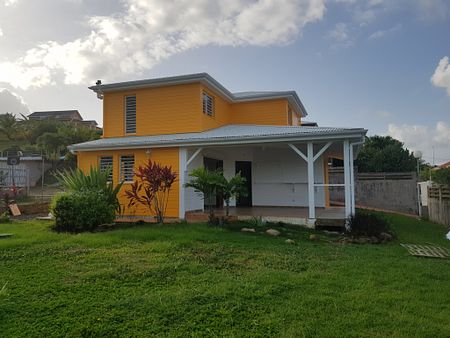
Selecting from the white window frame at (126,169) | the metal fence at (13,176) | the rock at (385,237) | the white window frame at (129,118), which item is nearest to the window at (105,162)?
the white window frame at (126,169)

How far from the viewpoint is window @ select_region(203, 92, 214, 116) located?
586 inches

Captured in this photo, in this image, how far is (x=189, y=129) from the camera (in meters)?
14.3

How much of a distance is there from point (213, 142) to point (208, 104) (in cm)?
362

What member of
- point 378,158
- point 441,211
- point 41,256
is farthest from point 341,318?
point 378,158

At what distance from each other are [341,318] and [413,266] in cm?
315

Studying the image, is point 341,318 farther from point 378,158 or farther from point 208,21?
point 378,158

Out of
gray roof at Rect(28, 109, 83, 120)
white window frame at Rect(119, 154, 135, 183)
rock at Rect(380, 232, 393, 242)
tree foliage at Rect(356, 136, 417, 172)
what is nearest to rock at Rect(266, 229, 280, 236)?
rock at Rect(380, 232, 393, 242)

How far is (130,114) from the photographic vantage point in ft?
50.7

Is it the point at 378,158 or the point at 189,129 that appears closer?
the point at 189,129

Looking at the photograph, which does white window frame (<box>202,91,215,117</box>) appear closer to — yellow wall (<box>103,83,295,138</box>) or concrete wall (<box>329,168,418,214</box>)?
yellow wall (<box>103,83,295,138</box>)

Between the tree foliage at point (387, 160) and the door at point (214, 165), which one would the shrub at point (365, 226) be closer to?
the door at point (214, 165)

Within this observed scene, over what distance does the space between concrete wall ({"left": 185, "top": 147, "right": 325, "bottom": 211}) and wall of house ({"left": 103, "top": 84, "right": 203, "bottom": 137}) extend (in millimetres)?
2075

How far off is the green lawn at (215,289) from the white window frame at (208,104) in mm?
7663

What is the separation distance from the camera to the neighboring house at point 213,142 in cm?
1230
